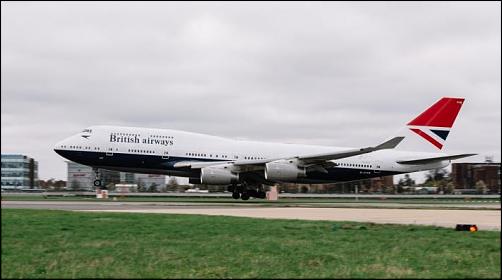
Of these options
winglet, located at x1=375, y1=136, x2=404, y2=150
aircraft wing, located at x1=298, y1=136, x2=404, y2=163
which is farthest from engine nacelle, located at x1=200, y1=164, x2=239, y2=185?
winglet, located at x1=375, y1=136, x2=404, y2=150

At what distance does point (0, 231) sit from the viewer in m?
11.6

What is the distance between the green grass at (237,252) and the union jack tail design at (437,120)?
33.9 metres

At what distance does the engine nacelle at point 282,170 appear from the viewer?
134ft

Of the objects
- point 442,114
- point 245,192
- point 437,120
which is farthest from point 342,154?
point 442,114

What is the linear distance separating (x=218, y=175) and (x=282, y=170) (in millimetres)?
A: 4298

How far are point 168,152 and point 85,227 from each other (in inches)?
1090

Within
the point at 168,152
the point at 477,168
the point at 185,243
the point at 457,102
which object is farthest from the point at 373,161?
the point at 477,168

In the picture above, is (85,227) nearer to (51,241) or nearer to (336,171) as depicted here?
(51,241)

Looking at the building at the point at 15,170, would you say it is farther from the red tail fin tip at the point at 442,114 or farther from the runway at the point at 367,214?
the red tail fin tip at the point at 442,114

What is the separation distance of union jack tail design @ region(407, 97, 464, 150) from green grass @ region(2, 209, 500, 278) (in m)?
33.9

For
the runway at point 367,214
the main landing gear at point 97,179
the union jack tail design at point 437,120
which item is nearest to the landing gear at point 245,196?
the main landing gear at point 97,179

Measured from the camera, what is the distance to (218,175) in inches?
1614

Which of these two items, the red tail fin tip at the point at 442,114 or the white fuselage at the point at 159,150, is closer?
the white fuselage at the point at 159,150

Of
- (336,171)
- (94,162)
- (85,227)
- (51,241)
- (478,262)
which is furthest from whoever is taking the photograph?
(336,171)
